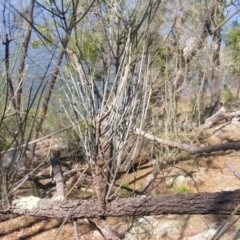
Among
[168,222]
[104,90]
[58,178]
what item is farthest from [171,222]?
[104,90]

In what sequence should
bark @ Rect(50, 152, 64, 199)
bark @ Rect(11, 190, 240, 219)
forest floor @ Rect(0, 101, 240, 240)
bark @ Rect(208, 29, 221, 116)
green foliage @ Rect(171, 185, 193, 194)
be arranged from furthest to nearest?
bark @ Rect(208, 29, 221, 116)
green foliage @ Rect(171, 185, 193, 194)
forest floor @ Rect(0, 101, 240, 240)
bark @ Rect(50, 152, 64, 199)
bark @ Rect(11, 190, 240, 219)

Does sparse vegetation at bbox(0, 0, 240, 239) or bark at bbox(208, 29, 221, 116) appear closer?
sparse vegetation at bbox(0, 0, 240, 239)

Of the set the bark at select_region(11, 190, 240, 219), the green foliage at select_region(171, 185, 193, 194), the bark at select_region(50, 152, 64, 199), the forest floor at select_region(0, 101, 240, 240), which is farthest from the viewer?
the green foliage at select_region(171, 185, 193, 194)

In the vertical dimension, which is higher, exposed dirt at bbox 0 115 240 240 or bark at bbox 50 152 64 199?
bark at bbox 50 152 64 199

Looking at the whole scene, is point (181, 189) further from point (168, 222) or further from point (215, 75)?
point (215, 75)

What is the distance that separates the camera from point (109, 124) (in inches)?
69.2

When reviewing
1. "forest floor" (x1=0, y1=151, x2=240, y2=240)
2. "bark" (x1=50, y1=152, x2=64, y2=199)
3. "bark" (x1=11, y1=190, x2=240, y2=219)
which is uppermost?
"bark" (x1=11, y1=190, x2=240, y2=219)

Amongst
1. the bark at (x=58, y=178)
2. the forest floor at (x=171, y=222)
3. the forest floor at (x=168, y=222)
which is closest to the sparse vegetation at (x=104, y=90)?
the bark at (x=58, y=178)

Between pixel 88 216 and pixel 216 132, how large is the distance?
5.08 metres

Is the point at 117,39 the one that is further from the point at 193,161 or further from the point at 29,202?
the point at 193,161

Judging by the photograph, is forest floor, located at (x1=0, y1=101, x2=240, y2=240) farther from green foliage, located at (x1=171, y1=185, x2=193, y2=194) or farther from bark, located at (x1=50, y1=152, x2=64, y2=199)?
bark, located at (x1=50, y1=152, x2=64, y2=199)

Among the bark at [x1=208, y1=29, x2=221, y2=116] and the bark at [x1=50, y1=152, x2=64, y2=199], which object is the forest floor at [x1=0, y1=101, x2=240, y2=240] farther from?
the bark at [x1=208, y1=29, x2=221, y2=116]

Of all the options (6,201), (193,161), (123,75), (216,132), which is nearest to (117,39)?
A: (123,75)

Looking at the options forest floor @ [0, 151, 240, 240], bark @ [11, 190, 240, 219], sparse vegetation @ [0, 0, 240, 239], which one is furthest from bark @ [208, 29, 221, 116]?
bark @ [11, 190, 240, 219]
